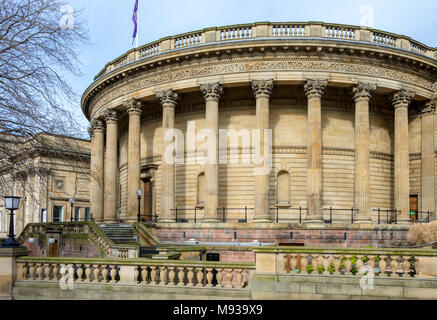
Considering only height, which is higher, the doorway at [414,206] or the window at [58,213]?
the doorway at [414,206]

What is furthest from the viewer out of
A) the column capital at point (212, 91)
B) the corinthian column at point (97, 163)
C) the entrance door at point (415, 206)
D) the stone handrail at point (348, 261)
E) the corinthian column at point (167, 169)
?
the corinthian column at point (97, 163)

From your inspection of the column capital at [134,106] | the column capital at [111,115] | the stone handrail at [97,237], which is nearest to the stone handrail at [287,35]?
the column capital at [134,106]

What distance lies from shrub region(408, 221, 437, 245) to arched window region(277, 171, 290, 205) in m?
10.9

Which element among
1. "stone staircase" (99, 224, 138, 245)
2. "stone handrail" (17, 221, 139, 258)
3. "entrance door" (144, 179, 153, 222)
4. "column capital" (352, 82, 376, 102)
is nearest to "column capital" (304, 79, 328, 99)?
"column capital" (352, 82, 376, 102)

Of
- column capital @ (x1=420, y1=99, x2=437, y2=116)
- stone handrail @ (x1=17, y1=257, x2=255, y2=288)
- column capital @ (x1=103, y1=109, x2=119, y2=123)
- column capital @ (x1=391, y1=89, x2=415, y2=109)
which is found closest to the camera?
stone handrail @ (x1=17, y1=257, x2=255, y2=288)

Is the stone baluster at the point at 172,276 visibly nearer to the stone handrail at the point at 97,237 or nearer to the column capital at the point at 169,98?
the stone handrail at the point at 97,237

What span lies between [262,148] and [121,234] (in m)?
9.64

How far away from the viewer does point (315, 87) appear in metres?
28.8

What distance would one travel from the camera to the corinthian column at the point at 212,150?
28734 mm

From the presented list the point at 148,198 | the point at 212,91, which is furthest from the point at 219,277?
the point at 148,198

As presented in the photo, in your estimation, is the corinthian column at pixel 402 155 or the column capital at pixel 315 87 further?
the corinthian column at pixel 402 155

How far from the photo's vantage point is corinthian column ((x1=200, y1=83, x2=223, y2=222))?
2873 cm

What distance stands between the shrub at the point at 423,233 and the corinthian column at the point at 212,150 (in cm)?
1197

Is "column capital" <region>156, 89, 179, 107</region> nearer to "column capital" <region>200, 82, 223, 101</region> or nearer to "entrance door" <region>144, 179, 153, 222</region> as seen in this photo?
"column capital" <region>200, 82, 223, 101</region>
